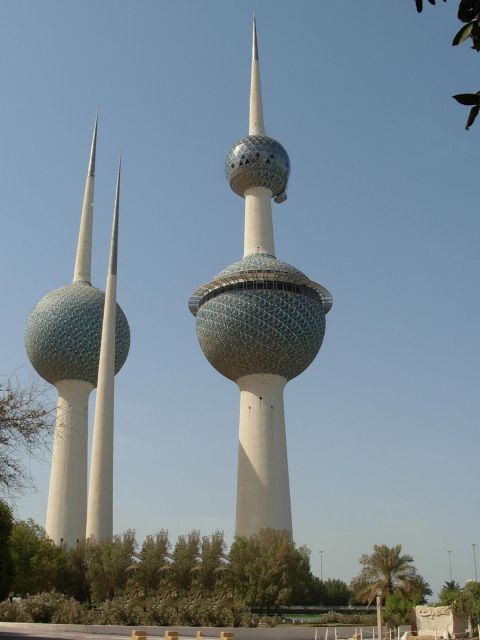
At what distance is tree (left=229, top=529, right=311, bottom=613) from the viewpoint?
47.7 meters

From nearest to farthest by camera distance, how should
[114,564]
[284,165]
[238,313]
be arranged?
[114,564]
[238,313]
[284,165]

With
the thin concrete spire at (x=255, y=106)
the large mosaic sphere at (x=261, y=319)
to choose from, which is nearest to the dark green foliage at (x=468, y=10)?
the large mosaic sphere at (x=261, y=319)

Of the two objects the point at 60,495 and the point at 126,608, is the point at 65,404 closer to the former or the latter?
the point at 60,495

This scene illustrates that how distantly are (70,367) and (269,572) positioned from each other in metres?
30.4

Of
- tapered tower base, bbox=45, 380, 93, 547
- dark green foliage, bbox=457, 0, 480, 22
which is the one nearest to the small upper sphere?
tapered tower base, bbox=45, 380, 93, 547

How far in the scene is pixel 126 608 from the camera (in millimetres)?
32312

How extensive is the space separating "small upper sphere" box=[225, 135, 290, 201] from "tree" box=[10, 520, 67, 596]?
37.9 m

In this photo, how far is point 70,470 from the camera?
6875 cm

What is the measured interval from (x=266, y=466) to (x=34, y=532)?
62.3 feet

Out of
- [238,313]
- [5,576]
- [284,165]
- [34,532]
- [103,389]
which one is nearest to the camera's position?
[5,576]

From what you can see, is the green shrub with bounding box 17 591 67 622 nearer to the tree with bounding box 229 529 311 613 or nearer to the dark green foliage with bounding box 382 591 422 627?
the dark green foliage with bounding box 382 591 422 627

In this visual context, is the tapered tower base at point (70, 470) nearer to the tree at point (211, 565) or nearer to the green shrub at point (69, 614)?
the tree at point (211, 565)

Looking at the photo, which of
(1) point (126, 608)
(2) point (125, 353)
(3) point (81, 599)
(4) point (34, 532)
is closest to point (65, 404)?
(2) point (125, 353)

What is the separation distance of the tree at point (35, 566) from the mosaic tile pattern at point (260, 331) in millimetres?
22642
